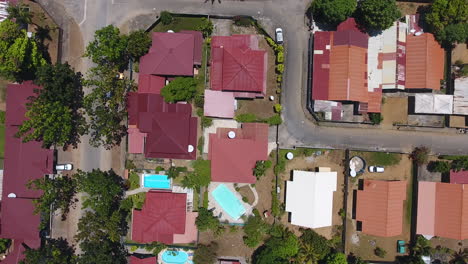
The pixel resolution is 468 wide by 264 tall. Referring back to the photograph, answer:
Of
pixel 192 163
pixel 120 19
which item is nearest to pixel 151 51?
pixel 120 19

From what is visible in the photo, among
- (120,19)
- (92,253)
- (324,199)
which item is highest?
(120,19)

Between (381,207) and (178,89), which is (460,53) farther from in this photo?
(178,89)

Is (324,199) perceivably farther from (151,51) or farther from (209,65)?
(151,51)

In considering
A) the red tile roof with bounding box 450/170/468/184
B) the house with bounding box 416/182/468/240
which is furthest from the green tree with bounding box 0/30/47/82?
the red tile roof with bounding box 450/170/468/184

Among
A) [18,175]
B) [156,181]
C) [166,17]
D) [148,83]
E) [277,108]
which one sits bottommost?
[156,181]

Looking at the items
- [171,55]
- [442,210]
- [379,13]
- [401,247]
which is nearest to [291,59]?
[379,13]

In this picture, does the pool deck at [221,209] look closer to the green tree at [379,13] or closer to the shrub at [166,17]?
the shrub at [166,17]

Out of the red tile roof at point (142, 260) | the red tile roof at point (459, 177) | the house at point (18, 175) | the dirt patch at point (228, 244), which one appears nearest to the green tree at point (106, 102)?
the house at point (18, 175)

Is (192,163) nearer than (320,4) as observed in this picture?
No
